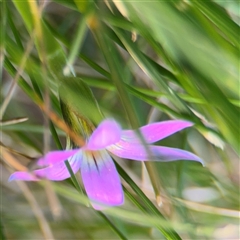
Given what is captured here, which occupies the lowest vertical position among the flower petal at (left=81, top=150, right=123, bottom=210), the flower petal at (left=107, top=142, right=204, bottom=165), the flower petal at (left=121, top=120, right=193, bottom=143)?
the flower petal at (left=81, top=150, right=123, bottom=210)

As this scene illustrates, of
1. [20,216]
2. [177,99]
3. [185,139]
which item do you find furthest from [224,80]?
[20,216]

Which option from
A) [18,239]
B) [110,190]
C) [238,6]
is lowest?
[18,239]

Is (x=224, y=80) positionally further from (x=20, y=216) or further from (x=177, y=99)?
(x=20, y=216)

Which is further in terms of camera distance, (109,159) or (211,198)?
(211,198)

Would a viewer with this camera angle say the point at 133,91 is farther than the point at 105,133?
Yes

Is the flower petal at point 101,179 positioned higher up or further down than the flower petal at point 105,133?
further down
